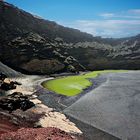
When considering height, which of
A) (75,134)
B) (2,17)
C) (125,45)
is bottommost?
(75,134)

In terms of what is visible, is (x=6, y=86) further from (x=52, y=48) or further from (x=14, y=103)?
(x=52, y=48)

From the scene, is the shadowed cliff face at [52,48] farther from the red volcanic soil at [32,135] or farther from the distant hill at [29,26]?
the red volcanic soil at [32,135]

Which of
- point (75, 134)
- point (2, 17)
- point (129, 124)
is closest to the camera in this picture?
point (75, 134)

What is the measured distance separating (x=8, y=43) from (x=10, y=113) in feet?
199

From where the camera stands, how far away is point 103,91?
5703cm

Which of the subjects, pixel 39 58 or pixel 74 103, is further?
pixel 39 58

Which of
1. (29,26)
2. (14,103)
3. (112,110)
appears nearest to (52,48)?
(29,26)

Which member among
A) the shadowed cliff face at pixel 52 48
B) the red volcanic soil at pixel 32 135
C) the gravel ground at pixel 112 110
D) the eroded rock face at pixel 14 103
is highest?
the shadowed cliff face at pixel 52 48

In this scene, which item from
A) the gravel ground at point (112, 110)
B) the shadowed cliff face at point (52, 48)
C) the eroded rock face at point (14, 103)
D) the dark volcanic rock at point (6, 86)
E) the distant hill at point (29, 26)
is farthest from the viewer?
the distant hill at point (29, 26)

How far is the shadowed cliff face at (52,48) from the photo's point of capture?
93.0 metres

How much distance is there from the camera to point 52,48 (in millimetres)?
102812

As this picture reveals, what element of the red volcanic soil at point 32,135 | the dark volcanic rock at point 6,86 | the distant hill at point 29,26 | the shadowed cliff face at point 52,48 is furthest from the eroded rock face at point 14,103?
the distant hill at point 29,26

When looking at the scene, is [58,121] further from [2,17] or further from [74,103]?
[2,17]

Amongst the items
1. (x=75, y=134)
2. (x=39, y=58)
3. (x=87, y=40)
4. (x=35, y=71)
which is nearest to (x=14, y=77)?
(x=35, y=71)
